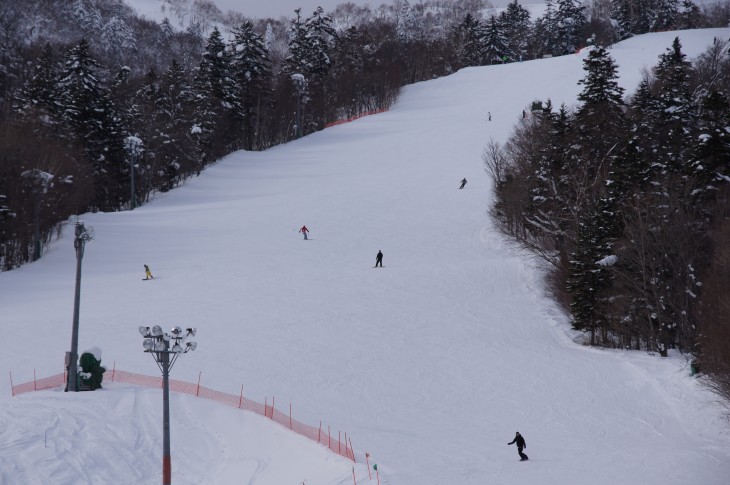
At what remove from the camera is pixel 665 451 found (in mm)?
19891

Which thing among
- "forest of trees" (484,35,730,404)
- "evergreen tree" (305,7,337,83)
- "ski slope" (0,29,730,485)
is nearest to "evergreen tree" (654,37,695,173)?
"forest of trees" (484,35,730,404)

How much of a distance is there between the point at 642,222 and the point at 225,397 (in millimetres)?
18915

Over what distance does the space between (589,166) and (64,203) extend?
3427cm

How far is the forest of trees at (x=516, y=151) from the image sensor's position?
30.3m

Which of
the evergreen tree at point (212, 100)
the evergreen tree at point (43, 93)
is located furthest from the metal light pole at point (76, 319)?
the evergreen tree at point (212, 100)

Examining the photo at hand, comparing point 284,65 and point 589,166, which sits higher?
point 284,65

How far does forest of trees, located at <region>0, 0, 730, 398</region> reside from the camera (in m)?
30.3

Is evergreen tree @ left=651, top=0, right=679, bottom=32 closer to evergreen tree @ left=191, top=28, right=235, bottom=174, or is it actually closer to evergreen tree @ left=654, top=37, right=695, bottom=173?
evergreen tree @ left=191, top=28, right=235, bottom=174

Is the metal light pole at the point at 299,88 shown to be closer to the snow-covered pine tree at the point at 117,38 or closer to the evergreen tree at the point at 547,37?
the evergreen tree at the point at 547,37

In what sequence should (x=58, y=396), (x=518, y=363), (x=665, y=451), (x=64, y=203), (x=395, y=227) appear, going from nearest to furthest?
(x=665, y=451) → (x=58, y=396) → (x=518, y=363) → (x=64, y=203) → (x=395, y=227)

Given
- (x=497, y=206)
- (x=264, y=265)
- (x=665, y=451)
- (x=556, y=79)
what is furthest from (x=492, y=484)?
(x=556, y=79)

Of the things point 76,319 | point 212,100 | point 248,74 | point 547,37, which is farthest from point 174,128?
point 547,37

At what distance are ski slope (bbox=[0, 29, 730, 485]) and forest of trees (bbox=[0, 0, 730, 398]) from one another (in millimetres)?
2520

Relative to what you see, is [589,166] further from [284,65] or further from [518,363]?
[284,65]
